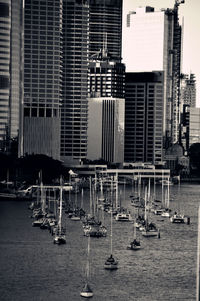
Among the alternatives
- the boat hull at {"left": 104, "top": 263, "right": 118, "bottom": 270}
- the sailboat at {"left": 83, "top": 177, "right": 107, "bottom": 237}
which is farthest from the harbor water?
the sailboat at {"left": 83, "top": 177, "right": 107, "bottom": 237}

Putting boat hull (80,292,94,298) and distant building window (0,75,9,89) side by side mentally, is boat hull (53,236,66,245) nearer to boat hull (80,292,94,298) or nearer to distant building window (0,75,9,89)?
boat hull (80,292,94,298)

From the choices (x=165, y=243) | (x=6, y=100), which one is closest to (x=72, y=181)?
(x=6, y=100)

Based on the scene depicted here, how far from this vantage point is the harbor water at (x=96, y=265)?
6944 cm

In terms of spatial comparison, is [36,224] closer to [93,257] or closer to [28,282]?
[93,257]

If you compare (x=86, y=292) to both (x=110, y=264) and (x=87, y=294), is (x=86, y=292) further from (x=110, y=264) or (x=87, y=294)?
(x=110, y=264)

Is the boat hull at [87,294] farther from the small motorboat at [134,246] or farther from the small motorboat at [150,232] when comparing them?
the small motorboat at [150,232]

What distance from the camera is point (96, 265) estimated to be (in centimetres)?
8000

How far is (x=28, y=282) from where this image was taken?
2862 inches

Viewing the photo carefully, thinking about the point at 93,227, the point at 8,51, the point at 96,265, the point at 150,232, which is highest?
the point at 8,51

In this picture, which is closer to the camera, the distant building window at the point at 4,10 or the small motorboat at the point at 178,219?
the small motorboat at the point at 178,219

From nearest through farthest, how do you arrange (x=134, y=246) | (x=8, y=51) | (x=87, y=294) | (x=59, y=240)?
1. (x=87, y=294)
2. (x=134, y=246)
3. (x=59, y=240)
4. (x=8, y=51)

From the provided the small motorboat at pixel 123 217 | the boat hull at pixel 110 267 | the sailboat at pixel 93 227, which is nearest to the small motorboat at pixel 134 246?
the sailboat at pixel 93 227

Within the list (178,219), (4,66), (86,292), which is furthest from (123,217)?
(4,66)

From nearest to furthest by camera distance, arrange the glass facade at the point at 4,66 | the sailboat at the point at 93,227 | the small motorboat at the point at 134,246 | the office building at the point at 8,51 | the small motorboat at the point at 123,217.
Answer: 1. the small motorboat at the point at 134,246
2. the sailboat at the point at 93,227
3. the small motorboat at the point at 123,217
4. the glass facade at the point at 4,66
5. the office building at the point at 8,51
